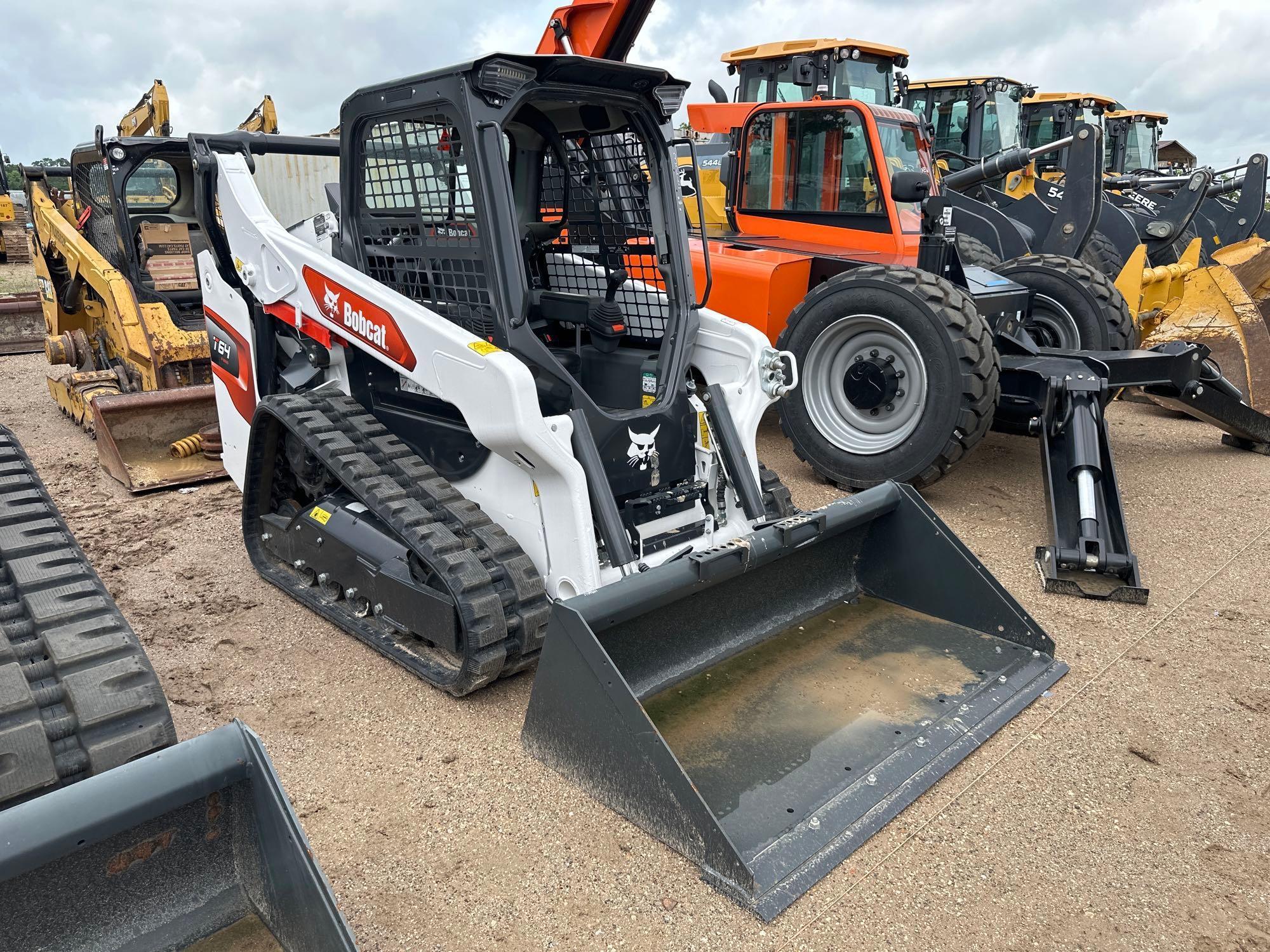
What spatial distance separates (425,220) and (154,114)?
5391 millimetres

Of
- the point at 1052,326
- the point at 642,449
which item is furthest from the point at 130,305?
the point at 1052,326

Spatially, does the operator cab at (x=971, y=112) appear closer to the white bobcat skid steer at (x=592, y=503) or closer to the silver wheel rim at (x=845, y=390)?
the silver wheel rim at (x=845, y=390)

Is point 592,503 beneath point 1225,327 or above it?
above

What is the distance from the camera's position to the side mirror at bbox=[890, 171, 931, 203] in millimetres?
5504

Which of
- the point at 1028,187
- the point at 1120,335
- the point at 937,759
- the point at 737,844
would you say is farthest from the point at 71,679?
the point at 1028,187

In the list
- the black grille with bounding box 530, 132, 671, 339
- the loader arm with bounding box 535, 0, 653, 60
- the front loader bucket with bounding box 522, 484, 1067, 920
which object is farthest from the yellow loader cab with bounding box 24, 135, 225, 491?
the front loader bucket with bounding box 522, 484, 1067, 920

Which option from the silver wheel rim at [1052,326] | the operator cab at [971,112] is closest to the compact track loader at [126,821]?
the silver wheel rim at [1052,326]

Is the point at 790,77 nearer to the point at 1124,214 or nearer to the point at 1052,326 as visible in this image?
the point at 1052,326

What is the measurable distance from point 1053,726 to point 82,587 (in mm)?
2758

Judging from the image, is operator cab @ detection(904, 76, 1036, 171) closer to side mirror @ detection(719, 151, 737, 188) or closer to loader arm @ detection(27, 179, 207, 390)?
side mirror @ detection(719, 151, 737, 188)

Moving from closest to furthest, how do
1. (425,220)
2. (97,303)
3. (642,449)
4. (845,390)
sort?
(642,449), (425,220), (845,390), (97,303)

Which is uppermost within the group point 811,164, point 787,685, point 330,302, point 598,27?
point 598,27

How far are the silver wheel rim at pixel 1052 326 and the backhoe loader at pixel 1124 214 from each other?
3.29ft

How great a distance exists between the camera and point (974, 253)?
788cm
